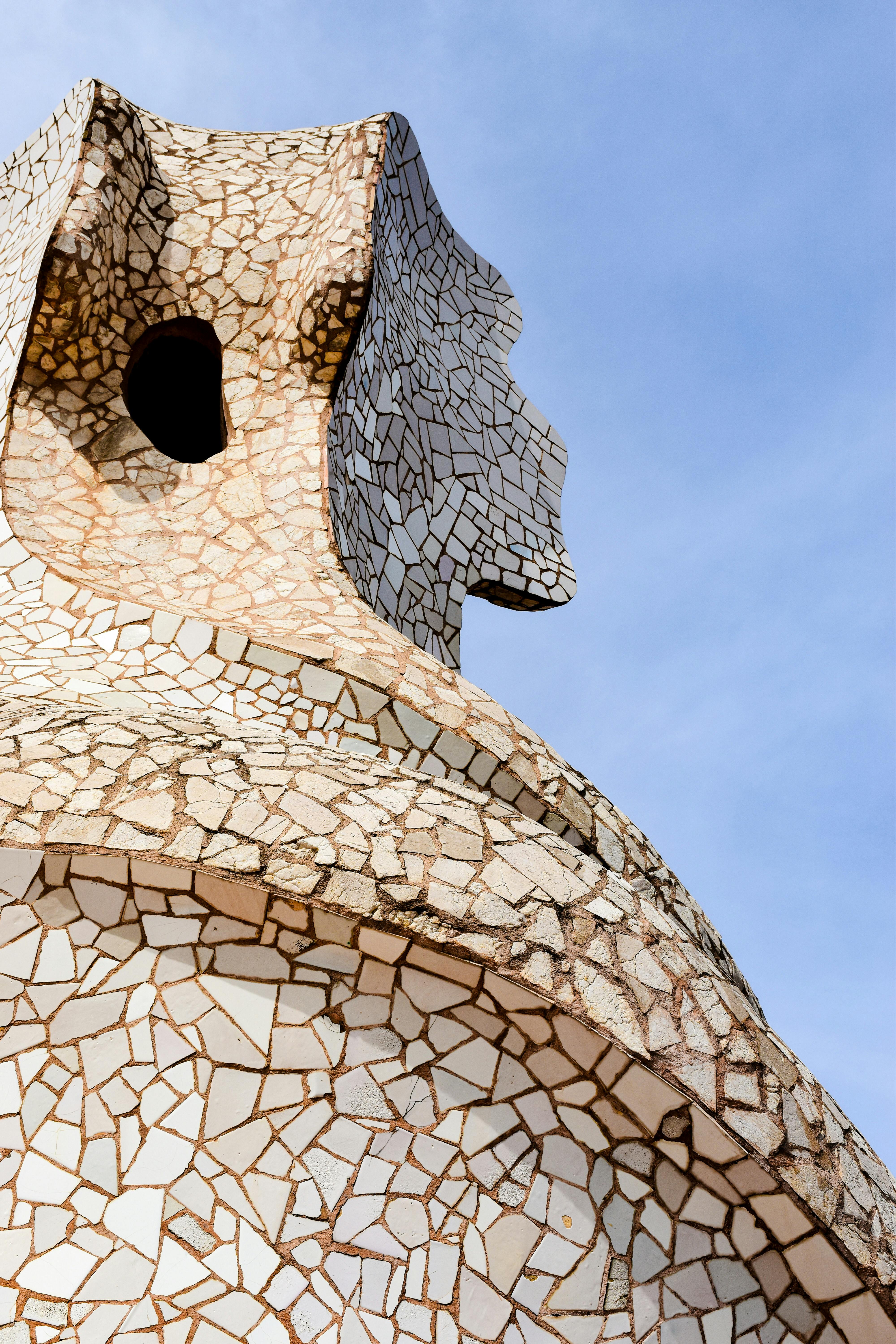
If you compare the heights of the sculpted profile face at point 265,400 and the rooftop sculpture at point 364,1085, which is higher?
the sculpted profile face at point 265,400

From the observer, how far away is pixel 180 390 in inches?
269

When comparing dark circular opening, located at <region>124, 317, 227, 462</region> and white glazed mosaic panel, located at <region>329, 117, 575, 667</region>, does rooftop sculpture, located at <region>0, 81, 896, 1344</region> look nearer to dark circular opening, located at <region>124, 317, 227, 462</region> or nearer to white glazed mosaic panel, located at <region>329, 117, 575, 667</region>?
white glazed mosaic panel, located at <region>329, 117, 575, 667</region>

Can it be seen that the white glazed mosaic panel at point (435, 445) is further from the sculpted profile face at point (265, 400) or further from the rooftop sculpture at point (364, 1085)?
the rooftop sculpture at point (364, 1085)

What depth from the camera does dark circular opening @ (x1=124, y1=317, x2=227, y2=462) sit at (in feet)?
19.9

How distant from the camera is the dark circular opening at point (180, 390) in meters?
6.08

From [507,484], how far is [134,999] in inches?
209

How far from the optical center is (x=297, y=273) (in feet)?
19.7

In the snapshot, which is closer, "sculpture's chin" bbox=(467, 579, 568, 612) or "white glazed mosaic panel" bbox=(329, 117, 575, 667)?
"white glazed mosaic panel" bbox=(329, 117, 575, 667)

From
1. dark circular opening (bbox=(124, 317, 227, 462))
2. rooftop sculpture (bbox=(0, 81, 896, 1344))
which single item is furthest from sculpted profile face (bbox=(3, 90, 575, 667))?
rooftop sculpture (bbox=(0, 81, 896, 1344))

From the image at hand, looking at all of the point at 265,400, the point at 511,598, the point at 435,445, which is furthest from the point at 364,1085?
the point at 511,598

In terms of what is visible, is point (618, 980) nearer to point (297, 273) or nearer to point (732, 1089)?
point (732, 1089)

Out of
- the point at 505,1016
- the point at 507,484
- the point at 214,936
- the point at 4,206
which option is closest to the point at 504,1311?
the point at 505,1016

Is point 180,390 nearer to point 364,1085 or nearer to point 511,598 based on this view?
point 511,598

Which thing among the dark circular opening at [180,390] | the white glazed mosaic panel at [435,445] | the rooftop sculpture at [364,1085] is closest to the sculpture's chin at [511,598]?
the white glazed mosaic panel at [435,445]
